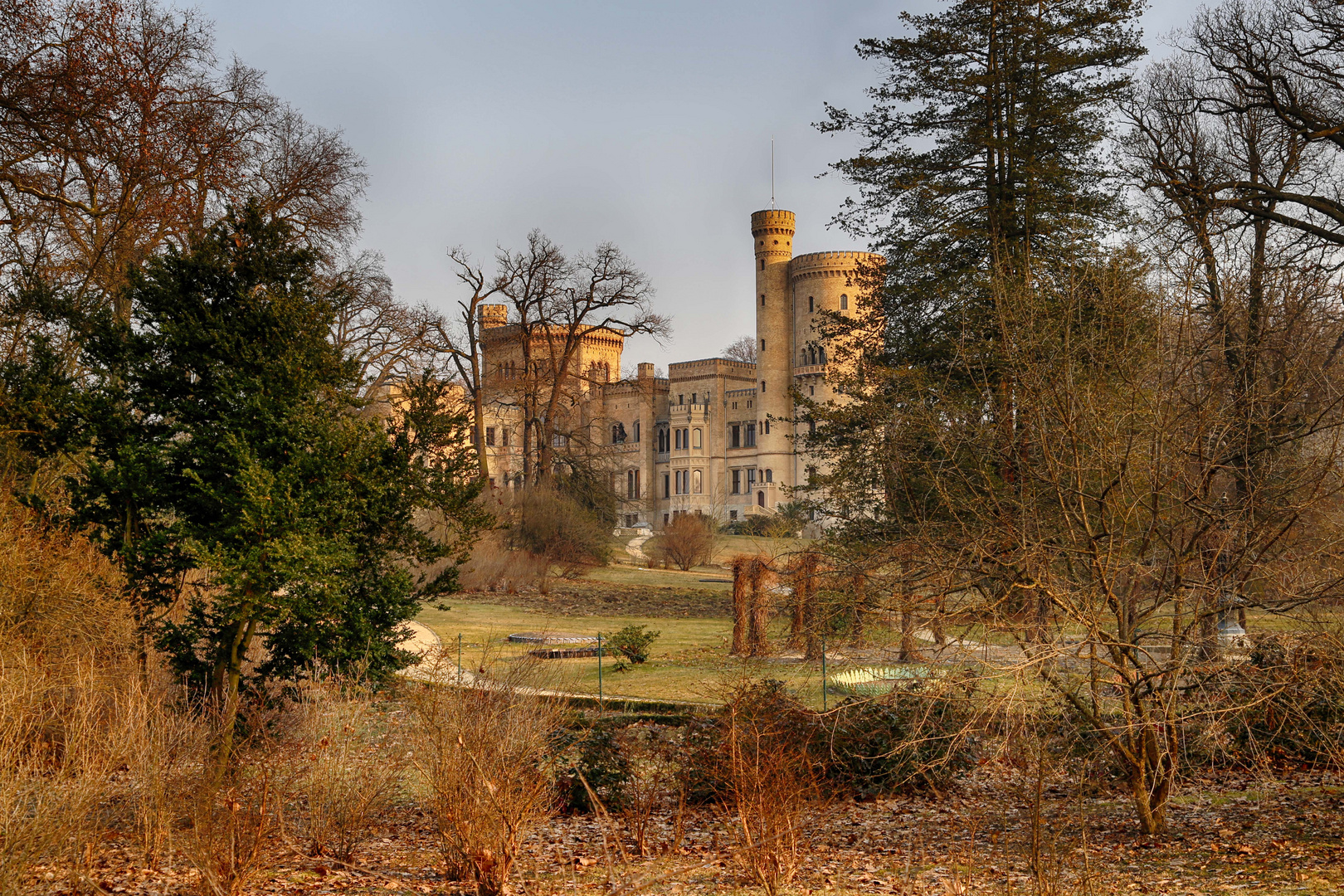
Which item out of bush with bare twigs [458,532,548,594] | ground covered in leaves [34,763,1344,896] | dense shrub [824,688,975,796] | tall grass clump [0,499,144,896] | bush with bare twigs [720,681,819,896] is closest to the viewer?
tall grass clump [0,499,144,896]

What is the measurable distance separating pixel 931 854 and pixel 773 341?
5042cm

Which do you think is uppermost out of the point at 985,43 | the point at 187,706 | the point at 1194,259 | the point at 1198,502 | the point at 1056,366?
the point at 985,43

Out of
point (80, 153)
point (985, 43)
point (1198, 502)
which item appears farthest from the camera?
point (985, 43)

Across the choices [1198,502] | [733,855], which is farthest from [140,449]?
[1198,502]

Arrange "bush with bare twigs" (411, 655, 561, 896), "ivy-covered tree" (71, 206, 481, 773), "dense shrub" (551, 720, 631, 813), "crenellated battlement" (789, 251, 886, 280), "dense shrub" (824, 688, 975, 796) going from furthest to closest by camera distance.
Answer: "crenellated battlement" (789, 251, 886, 280) → "dense shrub" (824, 688, 975, 796) → "ivy-covered tree" (71, 206, 481, 773) → "dense shrub" (551, 720, 631, 813) → "bush with bare twigs" (411, 655, 561, 896)

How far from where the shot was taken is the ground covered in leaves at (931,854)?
21.8 ft

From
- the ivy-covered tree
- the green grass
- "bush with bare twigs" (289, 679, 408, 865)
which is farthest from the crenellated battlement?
"bush with bare twigs" (289, 679, 408, 865)

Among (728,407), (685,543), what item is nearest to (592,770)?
(685,543)

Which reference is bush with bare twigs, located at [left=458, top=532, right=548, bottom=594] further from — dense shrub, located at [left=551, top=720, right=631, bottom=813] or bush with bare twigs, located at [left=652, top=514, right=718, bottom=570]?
dense shrub, located at [left=551, top=720, right=631, bottom=813]

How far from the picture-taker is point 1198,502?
7.14 m

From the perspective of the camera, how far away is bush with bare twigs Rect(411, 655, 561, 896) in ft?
21.3

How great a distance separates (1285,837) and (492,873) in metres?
5.22

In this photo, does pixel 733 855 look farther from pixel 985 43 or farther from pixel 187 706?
pixel 985 43

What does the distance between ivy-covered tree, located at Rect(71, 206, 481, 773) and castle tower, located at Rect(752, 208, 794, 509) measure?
4757cm
